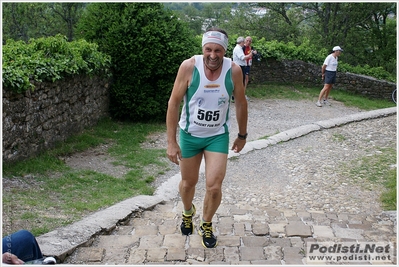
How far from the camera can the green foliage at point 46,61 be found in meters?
6.31

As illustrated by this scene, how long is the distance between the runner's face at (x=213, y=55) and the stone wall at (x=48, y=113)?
336 centimetres

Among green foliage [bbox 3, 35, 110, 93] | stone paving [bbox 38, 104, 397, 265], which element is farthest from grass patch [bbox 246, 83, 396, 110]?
stone paving [bbox 38, 104, 397, 265]

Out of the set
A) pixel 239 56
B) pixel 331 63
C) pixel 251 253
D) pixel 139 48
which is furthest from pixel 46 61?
pixel 331 63

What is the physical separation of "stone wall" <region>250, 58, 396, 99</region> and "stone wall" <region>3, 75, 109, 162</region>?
24.3 feet

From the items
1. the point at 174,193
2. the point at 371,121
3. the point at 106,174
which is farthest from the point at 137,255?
the point at 371,121

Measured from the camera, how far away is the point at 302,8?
27500 millimetres

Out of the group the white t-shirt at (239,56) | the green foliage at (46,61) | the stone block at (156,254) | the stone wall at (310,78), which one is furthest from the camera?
the stone wall at (310,78)

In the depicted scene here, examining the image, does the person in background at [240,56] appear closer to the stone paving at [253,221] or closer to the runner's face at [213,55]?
the stone paving at [253,221]

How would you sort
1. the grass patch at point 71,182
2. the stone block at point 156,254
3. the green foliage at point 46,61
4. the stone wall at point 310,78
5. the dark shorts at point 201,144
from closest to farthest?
the stone block at point 156,254, the dark shorts at point 201,144, the grass patch at point 71,182, the green foliage at point 46,61, the stone wall at point 310,78

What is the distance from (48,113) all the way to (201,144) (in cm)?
419

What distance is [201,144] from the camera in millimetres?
3959

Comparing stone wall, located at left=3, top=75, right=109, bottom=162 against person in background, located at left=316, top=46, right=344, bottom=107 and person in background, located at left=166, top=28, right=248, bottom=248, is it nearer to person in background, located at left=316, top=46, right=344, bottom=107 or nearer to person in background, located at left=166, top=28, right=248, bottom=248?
person in background, located at left=166, top=28, right=248, bottom=248

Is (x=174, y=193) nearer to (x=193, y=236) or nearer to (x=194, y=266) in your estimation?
(x=193, y=236)

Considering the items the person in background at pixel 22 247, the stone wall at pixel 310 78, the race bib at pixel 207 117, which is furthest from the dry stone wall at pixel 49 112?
the stone wall at pixel 310 78
